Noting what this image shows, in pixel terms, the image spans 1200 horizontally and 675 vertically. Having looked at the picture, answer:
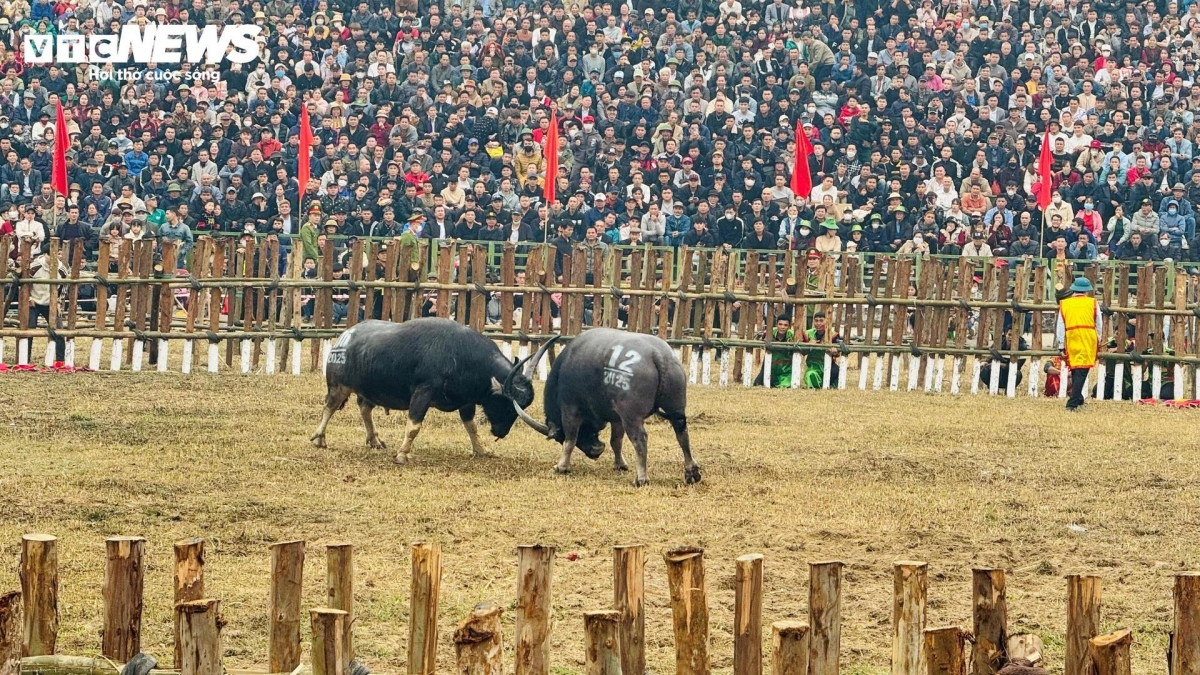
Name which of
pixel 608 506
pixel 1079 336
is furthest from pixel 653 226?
pixel 608 506

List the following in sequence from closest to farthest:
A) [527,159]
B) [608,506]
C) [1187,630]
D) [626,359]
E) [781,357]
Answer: [1187,630] < [608,506] < [626,359] < [781,357] < [527,159]

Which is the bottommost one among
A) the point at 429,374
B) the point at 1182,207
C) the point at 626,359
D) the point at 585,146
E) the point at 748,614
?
the point at 748,614

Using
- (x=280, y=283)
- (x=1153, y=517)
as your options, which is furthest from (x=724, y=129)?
(x=1153, y=517)

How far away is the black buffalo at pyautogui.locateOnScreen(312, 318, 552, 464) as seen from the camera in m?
15.9

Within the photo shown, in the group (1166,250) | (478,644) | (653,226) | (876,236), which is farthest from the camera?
(876,236)

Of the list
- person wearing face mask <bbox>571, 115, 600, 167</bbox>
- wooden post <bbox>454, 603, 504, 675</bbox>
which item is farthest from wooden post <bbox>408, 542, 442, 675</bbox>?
person wearing face mask <bbox>571, 115, 600, 167</bbox>

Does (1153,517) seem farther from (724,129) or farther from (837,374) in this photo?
(724,129)

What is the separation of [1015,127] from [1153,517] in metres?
17.4

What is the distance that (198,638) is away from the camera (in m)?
6.45

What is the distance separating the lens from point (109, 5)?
116 feet

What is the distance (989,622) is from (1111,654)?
0.93 meters

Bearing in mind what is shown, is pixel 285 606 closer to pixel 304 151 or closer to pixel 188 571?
pixel 188 571

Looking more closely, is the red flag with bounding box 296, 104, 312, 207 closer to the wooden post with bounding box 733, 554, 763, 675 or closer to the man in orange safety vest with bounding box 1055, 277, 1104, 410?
the man in orange safety vest with bounding box 1055, 277, 1104, 410

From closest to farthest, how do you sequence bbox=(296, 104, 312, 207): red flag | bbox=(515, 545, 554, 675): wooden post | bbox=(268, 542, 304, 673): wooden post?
bbox=(515, 545, 554, 675): wooden post → bbox=(268, 542, 304, 673): wooden post → bbox=(296, 104, 312, 207): red flag
